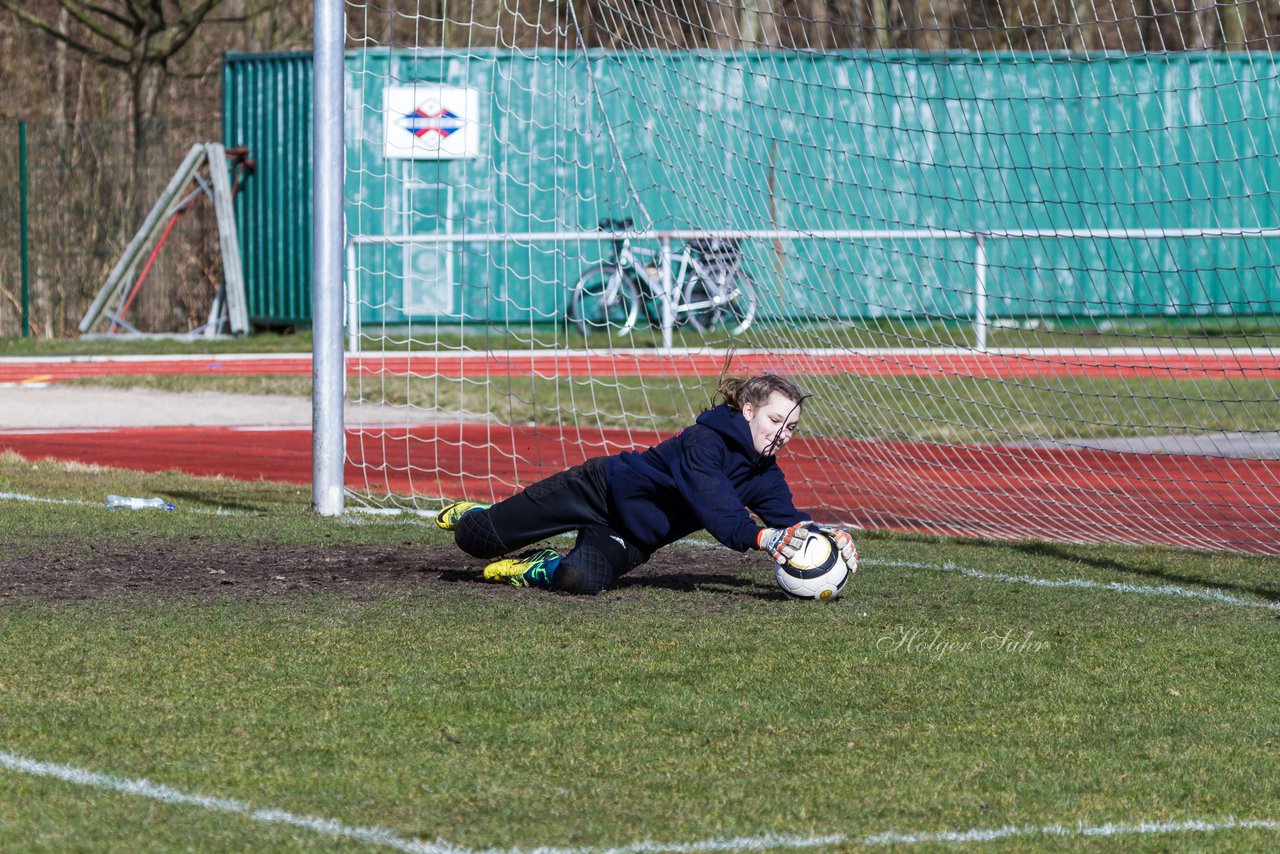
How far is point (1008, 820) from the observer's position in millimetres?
4059

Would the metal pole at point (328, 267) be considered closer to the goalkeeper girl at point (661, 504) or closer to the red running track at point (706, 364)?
the red running track at point (706, 364)

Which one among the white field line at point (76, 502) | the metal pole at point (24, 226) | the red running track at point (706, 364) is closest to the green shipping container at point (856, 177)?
the red running track at point (706, 364)

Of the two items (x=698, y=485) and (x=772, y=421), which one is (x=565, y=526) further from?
(x=772, y=421)

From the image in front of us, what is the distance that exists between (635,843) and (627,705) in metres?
1.24

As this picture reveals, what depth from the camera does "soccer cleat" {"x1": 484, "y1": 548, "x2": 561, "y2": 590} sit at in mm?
6930

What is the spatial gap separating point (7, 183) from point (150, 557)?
17461 mm

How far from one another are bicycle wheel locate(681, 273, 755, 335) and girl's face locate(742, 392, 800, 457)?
342cm

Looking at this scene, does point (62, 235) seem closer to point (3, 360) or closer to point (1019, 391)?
point (3, 360)

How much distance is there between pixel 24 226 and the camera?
2308 centimetres

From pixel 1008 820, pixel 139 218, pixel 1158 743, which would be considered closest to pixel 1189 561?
pixel 1158 743

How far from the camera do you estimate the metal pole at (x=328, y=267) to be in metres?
9.02

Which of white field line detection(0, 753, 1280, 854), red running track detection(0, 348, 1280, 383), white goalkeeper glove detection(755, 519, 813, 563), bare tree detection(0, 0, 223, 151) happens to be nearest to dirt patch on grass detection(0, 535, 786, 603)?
white goalkeeper glove detection(755, 519, 813, 563)

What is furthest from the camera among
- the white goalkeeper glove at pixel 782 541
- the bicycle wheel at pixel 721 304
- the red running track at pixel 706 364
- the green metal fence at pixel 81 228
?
the green metal fence at pixel 81 228

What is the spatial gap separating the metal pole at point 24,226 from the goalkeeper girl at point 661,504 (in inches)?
682
